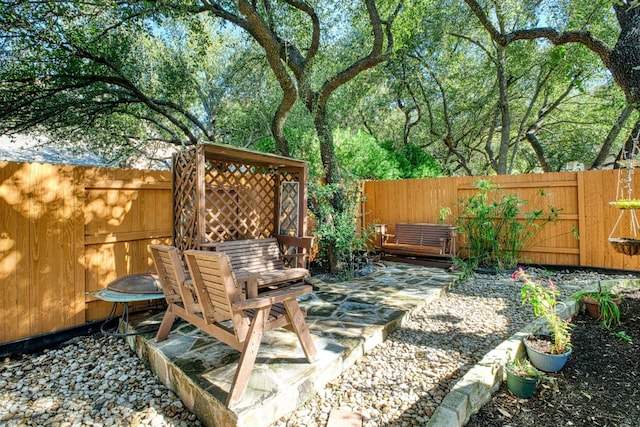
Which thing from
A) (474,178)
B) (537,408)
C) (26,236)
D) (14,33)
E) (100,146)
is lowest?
(537,408)

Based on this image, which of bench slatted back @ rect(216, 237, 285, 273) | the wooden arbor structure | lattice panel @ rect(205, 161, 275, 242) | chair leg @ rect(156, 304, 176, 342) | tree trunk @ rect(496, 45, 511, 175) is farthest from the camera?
tree trunk @ rect(496, 45, 511, 175)

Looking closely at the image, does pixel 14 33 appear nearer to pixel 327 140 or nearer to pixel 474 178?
pixel 327 140

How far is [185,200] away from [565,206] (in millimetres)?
5905

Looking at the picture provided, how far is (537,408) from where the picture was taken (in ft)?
6.66

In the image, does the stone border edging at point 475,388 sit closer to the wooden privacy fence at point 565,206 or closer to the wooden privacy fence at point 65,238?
the wooden privacy fence at point 65,238

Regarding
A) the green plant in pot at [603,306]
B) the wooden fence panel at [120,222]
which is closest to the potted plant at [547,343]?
the green plant in pot at [603,306]

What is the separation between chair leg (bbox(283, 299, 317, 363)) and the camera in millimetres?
2321

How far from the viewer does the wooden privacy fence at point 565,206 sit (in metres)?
5.09

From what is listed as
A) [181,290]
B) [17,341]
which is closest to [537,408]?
[181,290]

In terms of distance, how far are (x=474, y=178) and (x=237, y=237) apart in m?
4.59

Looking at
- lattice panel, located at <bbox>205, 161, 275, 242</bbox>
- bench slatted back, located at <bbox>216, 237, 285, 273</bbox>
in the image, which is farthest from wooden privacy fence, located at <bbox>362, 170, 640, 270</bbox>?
bench slatted back, located at <bbox>216, 237, 285, 273</bbox>

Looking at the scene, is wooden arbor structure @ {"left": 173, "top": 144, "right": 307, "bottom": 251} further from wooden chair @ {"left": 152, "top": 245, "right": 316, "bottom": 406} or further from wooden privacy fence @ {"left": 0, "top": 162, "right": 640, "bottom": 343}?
wooden chair @ {"left": 152, "top": 245, "right": 316, "bottom": 406}

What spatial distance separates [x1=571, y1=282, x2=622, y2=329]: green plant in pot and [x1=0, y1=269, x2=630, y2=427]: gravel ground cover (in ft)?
1.82

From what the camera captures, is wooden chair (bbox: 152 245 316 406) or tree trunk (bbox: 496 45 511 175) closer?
wooden chair (bbox: 152 245 316 406)
